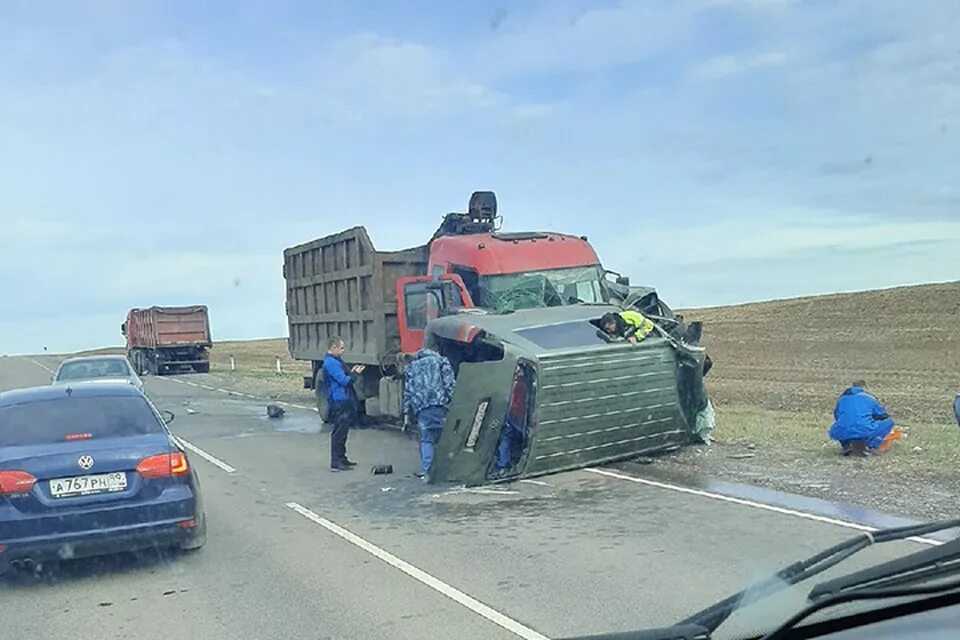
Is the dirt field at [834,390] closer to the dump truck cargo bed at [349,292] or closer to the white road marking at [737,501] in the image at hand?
the white road marking at [737,501]

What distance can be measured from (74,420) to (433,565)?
116 inches

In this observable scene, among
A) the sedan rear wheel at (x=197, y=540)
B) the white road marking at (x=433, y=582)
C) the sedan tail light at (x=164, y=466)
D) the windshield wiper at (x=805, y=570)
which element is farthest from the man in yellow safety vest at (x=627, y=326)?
the windshield wiper at (x=805, y=570)

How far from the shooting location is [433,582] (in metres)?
7.29

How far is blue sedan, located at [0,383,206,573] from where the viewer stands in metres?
7.50

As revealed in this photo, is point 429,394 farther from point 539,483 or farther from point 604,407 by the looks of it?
point 604,407

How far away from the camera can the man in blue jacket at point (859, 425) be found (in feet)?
40.5

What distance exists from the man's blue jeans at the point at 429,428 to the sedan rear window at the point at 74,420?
3.95 metres

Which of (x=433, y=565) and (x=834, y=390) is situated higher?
(x=433, y=565)

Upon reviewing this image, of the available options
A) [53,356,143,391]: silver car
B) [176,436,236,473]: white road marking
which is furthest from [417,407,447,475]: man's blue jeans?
[53,356,143,391]: silver car

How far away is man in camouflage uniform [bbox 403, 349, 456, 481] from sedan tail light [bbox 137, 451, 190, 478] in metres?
4.13

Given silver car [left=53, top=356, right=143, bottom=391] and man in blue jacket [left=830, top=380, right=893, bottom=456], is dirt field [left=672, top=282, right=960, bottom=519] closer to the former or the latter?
man in blue jacket [left=830, top=380, right=893, bottom=456]

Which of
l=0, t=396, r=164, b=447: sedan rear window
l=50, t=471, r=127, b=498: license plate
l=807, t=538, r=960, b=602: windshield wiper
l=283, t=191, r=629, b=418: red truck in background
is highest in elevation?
l=283, t=191, r=629, b=418: red truck in background

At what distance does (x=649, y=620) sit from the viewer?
6078 millimetres

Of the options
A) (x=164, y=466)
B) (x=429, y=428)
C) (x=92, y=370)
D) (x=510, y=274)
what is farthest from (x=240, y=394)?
(x=164, y=466)
